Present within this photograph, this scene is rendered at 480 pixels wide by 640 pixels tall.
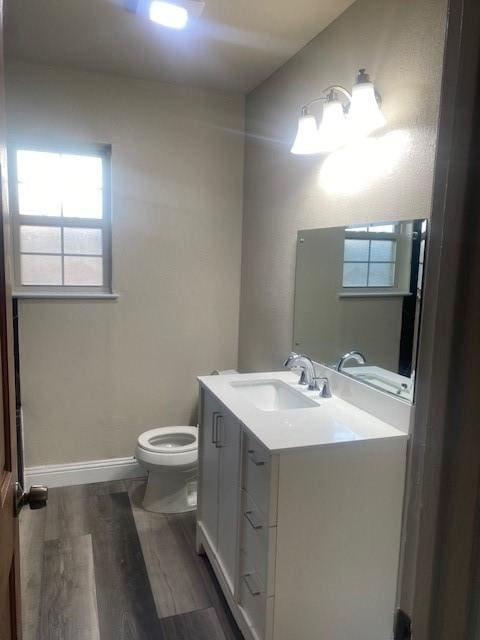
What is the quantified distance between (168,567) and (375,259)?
5.68ft

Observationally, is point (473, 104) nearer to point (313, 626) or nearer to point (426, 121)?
point (426, 121)

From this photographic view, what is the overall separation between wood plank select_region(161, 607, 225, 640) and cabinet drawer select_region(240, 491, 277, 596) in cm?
38

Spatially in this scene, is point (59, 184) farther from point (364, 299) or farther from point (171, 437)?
point (364, 299)

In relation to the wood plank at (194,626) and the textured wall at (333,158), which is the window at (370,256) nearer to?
the textured wall at (333,158)

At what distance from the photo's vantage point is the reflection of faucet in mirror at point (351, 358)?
198 centimetres

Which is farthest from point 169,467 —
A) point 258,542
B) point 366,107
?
point 366,107

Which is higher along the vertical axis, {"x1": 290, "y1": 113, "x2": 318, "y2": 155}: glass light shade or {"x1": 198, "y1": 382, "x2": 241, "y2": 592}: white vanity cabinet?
{"x1": 290, "y1": 113, "x2": 318, "y2": 155}: glass light shade

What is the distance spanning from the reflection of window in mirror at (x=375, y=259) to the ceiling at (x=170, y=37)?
98cm

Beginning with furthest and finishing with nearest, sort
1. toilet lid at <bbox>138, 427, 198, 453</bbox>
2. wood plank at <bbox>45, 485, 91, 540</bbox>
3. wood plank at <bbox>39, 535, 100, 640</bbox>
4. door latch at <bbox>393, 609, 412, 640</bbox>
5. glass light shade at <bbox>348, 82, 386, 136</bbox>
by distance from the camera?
1. toilet lid at <bbox>138, 427, 198, 453</bbox>
2. wood plank at <bbox>45, 485, 91, 540</bbox>
3. wood plank at <bbox>39, 535, 100, 640</bbox>
4. glass light shade at <bbox>348, 82, 386, 136</bbox>
5. door latch at <bbox>393, 609, 412, 640</bbox>

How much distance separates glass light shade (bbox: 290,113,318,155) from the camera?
209cm

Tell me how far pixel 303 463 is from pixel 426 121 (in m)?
1.22

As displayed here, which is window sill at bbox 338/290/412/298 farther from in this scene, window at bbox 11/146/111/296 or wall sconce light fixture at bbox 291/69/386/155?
window at bbox 11/146/111/296

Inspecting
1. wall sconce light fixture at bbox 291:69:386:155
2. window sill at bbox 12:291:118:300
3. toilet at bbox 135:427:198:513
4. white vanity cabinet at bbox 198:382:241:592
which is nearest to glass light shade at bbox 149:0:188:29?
wall sconce light fixture at bbox 291:69:386:155

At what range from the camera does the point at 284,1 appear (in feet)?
6.49
